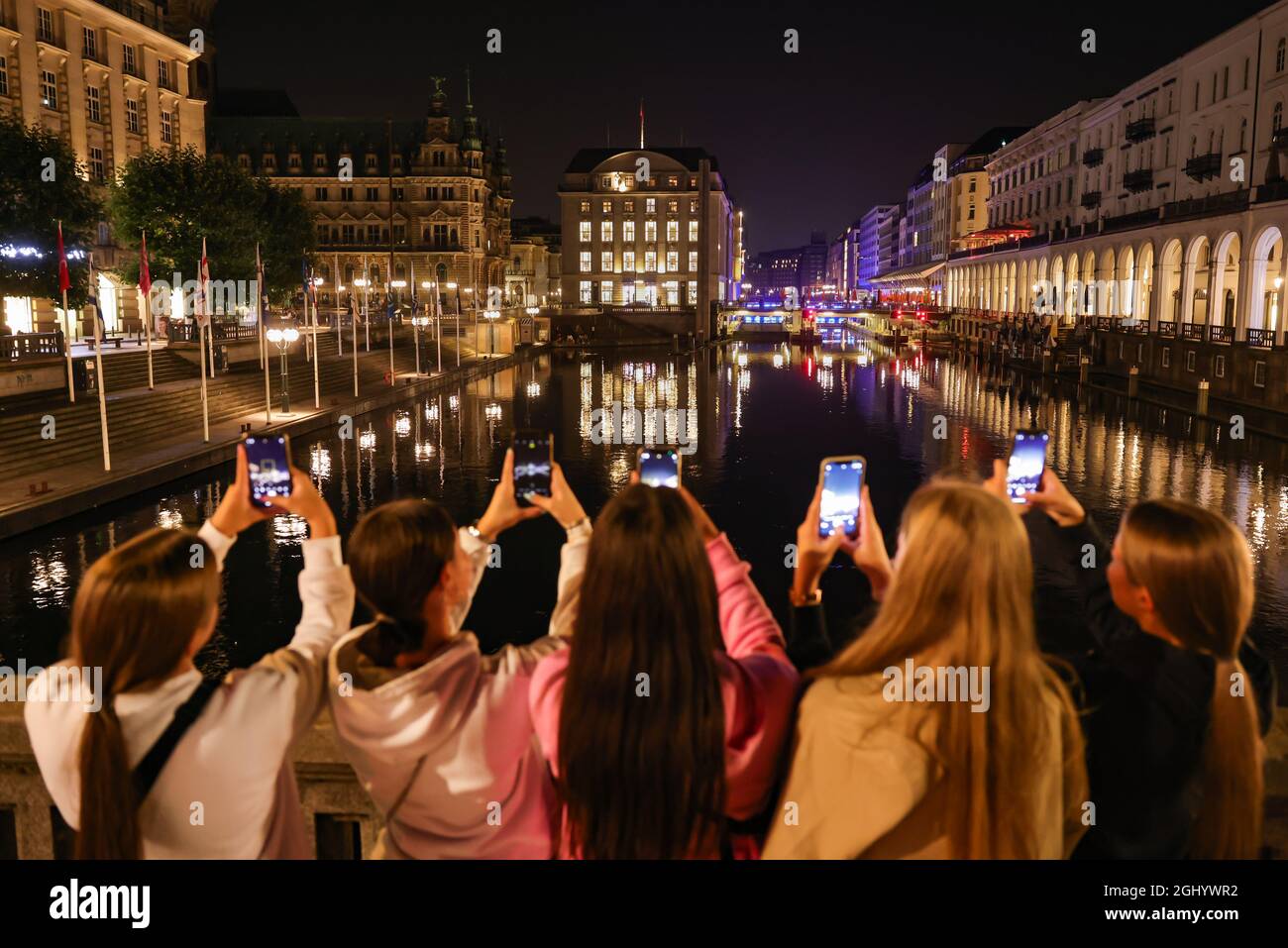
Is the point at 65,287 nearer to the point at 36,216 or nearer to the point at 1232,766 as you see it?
the point at 36,216

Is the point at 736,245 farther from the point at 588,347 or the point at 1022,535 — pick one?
the point at 1022,535

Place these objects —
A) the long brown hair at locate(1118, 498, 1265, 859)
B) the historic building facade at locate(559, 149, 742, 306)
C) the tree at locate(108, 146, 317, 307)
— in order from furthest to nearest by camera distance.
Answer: the historic building facade at locate(559, 149, 742, 306)
the tree at locate(108, 146, 317, 307)
the long brown hair at locate(1118, 498, 1265, 859)

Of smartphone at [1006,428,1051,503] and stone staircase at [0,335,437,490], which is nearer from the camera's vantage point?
smartphone at [1006,428,1051,503]

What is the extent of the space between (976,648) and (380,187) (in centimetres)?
12283

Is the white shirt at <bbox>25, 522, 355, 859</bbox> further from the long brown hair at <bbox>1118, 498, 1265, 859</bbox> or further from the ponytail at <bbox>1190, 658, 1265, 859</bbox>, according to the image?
the ponytail at <bbox>1190, 658, 1265, 859</bbox>

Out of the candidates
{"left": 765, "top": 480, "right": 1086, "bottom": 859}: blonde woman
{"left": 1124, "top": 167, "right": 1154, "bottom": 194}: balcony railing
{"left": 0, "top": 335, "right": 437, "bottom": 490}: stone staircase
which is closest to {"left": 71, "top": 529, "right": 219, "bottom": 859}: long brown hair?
{"left": 765, "top": 480, "right": 1086, "bottom": 859}: blonde woman

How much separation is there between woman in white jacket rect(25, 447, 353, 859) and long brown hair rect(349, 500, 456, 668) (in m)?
0.24

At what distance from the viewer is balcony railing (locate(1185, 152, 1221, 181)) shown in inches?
1925

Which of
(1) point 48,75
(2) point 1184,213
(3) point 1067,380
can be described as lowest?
(3) point 1067,380

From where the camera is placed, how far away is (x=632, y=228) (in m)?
120

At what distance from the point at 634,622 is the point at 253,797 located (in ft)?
4.03

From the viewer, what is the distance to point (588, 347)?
9288cm
